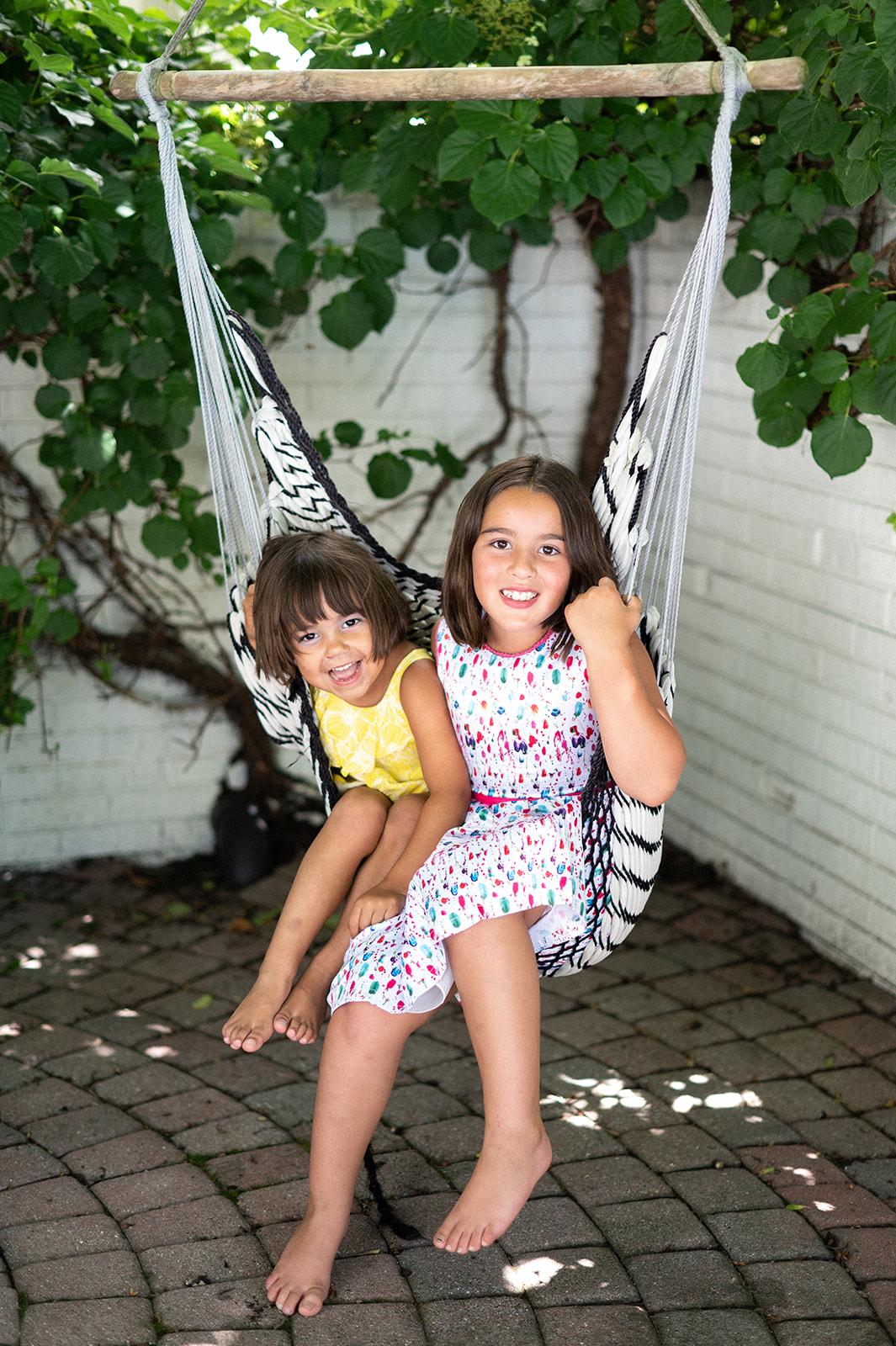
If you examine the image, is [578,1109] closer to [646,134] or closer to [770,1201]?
[770,1201]

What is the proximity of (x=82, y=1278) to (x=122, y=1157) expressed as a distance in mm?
296

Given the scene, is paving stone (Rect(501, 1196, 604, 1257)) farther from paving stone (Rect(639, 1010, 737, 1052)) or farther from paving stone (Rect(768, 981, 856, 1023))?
paving stone (Rect(768, 981, 856, 1023))

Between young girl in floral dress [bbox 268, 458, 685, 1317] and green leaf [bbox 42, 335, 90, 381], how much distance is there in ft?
3.38

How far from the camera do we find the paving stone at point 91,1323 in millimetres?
1505

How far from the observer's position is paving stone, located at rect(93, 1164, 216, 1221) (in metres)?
1.78

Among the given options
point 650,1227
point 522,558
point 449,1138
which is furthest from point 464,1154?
point 522,558

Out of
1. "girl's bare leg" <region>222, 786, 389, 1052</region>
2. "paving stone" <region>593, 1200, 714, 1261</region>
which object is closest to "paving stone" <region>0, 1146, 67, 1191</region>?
"girl's bare leg" <region>222, 786, 389, 1052</region>

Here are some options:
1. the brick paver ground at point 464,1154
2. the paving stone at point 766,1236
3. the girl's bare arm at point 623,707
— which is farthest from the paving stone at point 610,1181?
the girl's bare arm at point 623,707

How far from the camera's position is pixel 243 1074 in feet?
7.16

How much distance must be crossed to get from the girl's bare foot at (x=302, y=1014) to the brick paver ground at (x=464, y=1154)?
1.07 ft

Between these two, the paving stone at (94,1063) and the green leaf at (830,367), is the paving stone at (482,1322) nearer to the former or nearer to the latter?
the paving stone at (94,1063)

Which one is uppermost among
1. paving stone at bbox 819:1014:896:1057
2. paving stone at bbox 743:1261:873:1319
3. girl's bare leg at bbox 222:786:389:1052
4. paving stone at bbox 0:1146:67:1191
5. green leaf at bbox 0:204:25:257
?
green leaf at bbox 0:204:25:257

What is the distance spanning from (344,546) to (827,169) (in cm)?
110

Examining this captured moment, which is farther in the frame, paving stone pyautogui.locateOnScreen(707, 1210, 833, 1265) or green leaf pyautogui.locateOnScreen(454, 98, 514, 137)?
green leaf pyautogui.locateOnScreen(454, 98, 514, 137)
